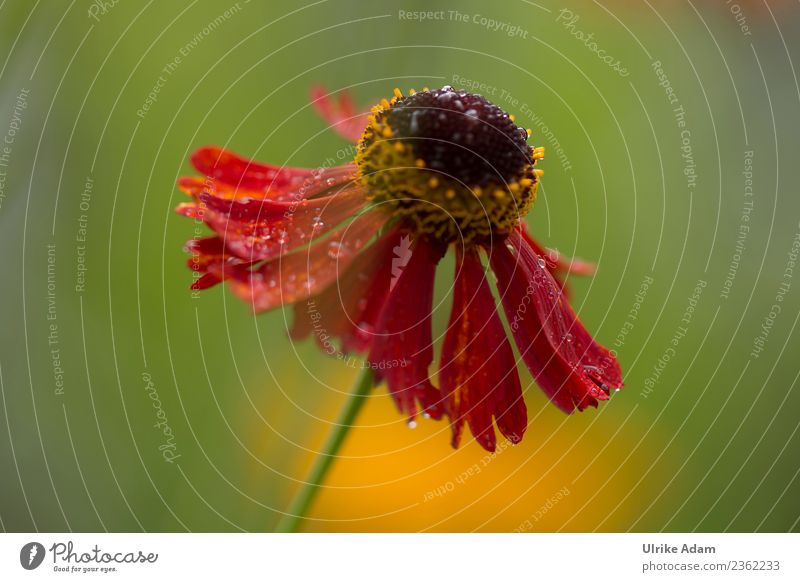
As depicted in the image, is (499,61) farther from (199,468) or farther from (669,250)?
(199,468)

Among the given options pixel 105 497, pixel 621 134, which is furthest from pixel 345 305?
pixel 621 134

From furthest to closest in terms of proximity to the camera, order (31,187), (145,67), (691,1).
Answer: (691,1) < (145,67) < (31,187)

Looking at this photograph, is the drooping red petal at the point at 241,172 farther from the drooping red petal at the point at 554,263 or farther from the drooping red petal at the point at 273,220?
the drooping red petal at the point at 554,263

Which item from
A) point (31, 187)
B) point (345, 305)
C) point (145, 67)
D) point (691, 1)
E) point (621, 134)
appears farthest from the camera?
point (621, 134)
